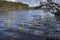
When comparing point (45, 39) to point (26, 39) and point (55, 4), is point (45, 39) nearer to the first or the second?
point (26, 39)

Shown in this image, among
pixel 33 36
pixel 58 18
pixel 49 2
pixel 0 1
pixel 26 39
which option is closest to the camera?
pixel 26 39

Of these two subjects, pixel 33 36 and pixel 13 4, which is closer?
pixel 33 36

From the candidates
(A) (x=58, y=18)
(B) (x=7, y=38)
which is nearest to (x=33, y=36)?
(B) (x=7, y=38)

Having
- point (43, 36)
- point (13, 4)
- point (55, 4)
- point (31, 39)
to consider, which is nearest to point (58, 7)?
point (55, 4)

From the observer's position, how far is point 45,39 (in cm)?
1105

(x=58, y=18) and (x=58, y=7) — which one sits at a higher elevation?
(x=58, y=7)

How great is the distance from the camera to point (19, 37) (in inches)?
450

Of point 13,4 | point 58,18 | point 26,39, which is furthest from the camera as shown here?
point 13,4

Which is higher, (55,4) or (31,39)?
(55,4)

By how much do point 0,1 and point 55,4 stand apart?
43.7 m

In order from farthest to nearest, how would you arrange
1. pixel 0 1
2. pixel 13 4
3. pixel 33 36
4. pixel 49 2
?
pixel 13 4
pixel 0 1
pixel 49 2
pixel 33 36

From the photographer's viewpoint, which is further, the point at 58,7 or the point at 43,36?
the point at 58,7

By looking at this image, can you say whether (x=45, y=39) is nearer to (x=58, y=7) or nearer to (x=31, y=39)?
(x=31, y=39)

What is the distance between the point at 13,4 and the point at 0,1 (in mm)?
7106
